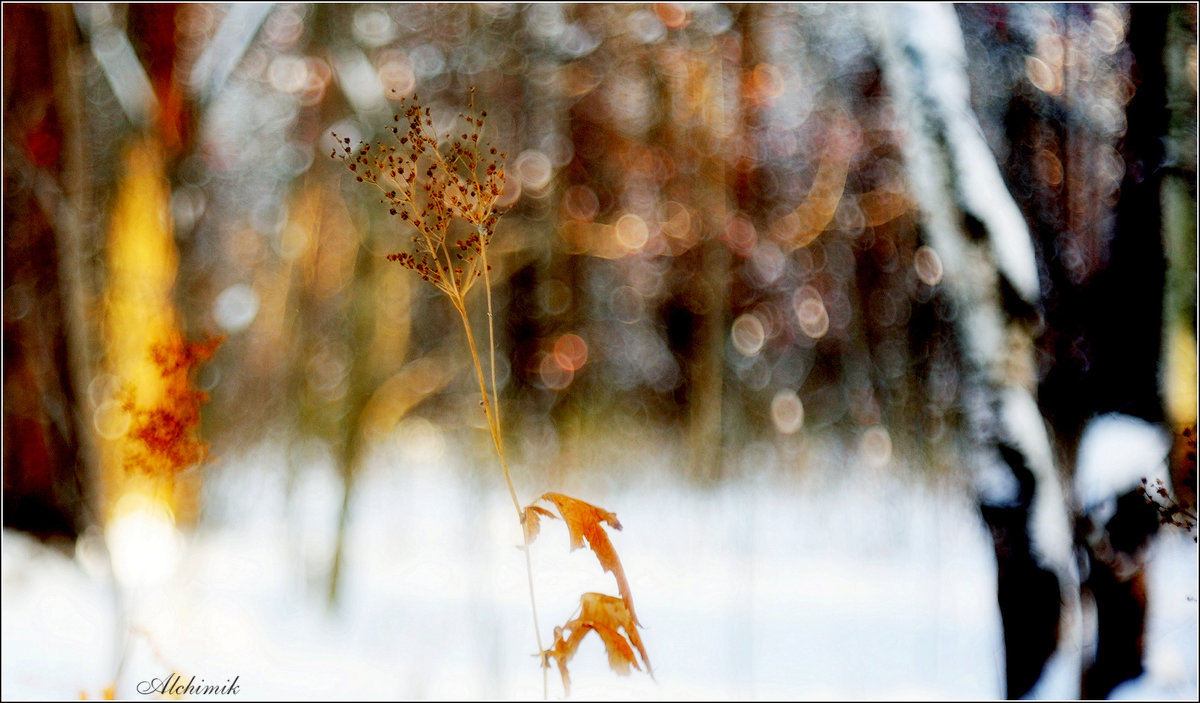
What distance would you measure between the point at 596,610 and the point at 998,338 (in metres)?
1.01

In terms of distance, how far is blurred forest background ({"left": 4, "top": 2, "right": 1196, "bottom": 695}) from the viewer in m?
1.44

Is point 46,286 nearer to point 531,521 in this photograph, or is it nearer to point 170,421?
point 170,421

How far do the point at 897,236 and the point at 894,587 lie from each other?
82 cm

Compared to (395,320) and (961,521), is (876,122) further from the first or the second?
(395,320)

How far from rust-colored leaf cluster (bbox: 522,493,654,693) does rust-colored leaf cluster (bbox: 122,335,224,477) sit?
3.32 ft

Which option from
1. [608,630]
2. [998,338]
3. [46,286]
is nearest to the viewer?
[608,630]

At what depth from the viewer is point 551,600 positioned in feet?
4.49

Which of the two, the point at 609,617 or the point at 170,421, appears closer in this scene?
the point at 609,617

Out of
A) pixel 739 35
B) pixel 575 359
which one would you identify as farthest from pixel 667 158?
pixel 575 359

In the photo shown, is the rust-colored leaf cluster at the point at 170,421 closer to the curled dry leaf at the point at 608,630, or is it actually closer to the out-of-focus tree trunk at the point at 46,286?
the out-of-focus tree trunk at the point at 46,286

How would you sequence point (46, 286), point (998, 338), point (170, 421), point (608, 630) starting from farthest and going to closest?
point (46, 286)
point (170, 421)
point (998, 338)
point (608, 630)

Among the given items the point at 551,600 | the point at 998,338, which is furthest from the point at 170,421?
the point at 998,338

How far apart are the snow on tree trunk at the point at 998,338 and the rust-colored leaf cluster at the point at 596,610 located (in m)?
0.89

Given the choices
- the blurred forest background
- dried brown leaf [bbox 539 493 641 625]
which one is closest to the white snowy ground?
the blurred forest background
